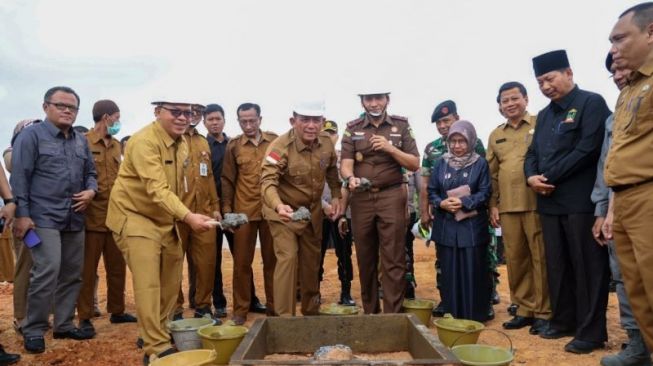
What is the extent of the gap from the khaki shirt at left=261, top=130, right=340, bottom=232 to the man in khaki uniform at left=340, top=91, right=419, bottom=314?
11.1 inches

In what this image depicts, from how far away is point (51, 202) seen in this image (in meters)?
4.94

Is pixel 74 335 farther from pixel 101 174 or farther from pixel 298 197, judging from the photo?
pixel 298 197

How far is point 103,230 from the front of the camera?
5605mm

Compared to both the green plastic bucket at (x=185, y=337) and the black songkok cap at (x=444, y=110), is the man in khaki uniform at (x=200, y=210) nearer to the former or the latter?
the green plastic bucket at (x=185, y=337)

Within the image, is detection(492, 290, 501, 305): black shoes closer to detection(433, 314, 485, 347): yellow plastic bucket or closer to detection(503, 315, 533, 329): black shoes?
detection(503, 315, 533, 329): black shoes

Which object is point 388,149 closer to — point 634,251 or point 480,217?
point 480,217

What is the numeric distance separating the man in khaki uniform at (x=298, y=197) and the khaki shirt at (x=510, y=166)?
1.65 m

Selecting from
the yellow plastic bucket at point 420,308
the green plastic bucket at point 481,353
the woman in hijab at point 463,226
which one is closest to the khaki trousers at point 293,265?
the yellow plastic bucket at point 420,308

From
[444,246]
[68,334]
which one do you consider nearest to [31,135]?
[68,334]

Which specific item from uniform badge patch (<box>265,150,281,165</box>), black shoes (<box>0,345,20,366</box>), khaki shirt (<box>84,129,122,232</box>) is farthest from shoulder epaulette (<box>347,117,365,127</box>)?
black shoes (<box>0,345,20,366</box>)

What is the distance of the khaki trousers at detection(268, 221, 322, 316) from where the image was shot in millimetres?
5004

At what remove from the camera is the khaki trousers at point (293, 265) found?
5004 millimetres

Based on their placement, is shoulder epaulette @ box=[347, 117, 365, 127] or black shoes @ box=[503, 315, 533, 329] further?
shoulder epaulette @ box=[347, 117, 365, 127]

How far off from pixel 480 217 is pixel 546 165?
877 mm
